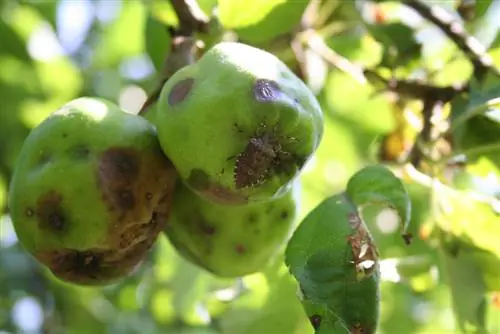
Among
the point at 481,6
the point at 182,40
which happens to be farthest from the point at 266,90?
the point at 481,6

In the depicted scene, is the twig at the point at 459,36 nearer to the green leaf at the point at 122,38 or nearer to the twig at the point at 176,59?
the twig at the point at 176,59

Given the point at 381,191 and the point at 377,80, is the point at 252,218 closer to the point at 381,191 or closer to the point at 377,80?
the point at 381,191

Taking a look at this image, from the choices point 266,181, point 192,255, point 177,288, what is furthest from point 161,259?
point 266,181

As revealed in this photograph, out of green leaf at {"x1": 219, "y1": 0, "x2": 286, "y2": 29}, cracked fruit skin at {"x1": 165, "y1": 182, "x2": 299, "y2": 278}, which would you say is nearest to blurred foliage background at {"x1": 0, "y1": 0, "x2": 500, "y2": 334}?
green leaf at {"x1": 219, "y1": 0, "x2": 286, "y2": 29}

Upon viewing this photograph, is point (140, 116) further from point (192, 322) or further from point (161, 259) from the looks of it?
point (192, 322)

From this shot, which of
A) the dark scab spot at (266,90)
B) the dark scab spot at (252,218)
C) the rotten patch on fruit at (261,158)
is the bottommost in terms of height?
the dark scab spot at (252,218)

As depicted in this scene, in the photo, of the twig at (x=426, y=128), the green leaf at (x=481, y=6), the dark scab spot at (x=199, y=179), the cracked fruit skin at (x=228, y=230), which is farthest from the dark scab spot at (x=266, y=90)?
the green leaf at (x=481, y=6)

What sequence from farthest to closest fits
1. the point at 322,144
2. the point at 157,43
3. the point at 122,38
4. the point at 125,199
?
the point at 122,38 < the point at 322,144 < the point at 157,43 < the point at 125,199
